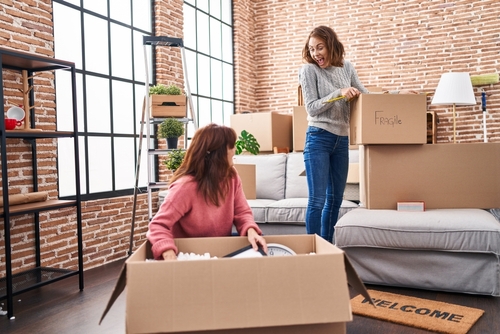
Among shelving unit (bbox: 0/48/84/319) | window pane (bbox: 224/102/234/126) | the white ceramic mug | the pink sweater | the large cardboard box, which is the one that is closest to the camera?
the pink sweater

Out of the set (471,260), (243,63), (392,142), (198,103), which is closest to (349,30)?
(243,63)

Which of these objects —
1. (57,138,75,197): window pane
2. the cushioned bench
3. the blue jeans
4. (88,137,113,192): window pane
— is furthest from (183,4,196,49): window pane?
the cushioned bench

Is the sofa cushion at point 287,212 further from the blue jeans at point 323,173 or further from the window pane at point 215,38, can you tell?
the window pane at point 215,38

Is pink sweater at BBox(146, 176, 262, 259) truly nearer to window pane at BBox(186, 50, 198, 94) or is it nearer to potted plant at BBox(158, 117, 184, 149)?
potted plant at BBox(158, 117, 184, 149)

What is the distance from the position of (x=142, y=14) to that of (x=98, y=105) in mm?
1092

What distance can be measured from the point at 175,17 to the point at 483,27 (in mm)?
3548

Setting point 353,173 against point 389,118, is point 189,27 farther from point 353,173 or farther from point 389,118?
point 389,118

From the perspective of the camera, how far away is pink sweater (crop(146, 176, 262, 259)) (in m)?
1.61

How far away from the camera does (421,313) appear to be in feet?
7.36

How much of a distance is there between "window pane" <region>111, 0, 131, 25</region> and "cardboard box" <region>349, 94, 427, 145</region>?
2301 mm

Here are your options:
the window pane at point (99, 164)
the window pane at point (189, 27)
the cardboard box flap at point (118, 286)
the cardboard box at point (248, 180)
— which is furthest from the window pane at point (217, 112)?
the cardboard box flap at point (118, 286)

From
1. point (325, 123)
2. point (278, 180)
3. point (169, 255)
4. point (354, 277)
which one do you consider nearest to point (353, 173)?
point (278, 180)

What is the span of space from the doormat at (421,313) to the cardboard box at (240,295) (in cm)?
106

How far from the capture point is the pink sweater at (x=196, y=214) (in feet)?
5.27
